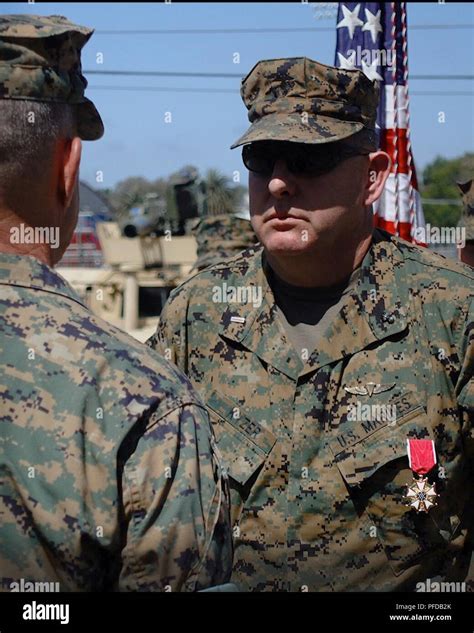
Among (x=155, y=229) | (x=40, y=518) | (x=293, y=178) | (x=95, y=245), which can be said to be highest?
(x=293, y=178)

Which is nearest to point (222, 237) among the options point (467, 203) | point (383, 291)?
point (467, 203)

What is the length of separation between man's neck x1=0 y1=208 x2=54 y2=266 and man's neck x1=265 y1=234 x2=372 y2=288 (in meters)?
1.48

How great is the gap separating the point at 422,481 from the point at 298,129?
44.5 inches

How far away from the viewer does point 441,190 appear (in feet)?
194

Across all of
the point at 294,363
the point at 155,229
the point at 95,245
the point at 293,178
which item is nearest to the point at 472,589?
the point at 294,363

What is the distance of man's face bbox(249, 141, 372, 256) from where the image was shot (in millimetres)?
3242

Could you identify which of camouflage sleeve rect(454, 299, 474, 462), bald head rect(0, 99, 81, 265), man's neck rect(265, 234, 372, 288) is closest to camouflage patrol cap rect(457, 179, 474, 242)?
man's neck rect(265, 234, 372, 288)

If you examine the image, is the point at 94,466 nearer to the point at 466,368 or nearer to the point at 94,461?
the point at 94,461

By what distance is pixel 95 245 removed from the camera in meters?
32.2

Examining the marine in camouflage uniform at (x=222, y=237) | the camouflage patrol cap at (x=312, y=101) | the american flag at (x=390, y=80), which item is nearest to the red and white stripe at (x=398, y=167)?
the american flag at (x=390, y=80)

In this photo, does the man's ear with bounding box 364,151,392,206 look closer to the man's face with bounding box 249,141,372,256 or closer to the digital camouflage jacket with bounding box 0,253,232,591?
the man's face with bounding box 249,141,372,256

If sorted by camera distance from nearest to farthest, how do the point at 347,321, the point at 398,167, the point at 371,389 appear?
the point at 371,389, the point at 347,321, the point at 398,167
